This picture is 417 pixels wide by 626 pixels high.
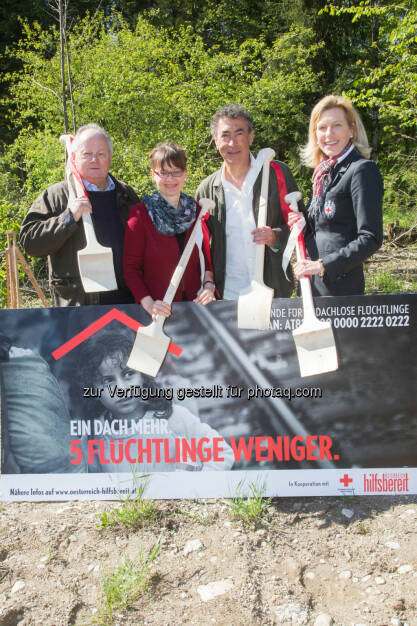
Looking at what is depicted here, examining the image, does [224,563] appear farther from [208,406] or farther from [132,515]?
[208,406]

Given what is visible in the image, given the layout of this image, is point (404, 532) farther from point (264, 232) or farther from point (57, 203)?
point (57, 203)

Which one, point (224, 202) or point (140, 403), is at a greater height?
point (224, 202)

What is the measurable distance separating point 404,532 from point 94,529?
1.52 meters

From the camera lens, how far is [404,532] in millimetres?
2553

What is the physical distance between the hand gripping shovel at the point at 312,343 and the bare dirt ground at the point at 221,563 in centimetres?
77

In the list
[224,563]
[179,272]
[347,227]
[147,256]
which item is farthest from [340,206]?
[224,563]

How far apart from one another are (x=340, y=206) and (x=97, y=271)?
131 cm

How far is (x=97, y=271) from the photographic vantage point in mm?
2744

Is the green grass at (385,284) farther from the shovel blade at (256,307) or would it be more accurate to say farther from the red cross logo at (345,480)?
the shovel blade at (256,307)

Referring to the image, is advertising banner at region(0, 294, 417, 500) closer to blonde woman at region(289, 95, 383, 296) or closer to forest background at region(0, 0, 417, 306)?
blonde woman at region(289, 95, 383, 296)

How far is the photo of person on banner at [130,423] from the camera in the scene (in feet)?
9.12

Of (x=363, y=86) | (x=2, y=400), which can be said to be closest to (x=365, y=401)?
(x=2, y=400)

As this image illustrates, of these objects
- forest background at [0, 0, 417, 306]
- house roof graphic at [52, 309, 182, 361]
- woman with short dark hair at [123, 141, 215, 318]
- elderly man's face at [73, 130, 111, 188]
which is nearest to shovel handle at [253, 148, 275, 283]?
woman with short dark hair at [123, 141, 215, 318]

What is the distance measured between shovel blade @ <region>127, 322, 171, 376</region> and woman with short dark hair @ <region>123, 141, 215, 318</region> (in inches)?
5.8
